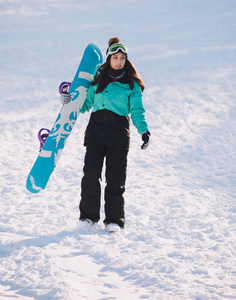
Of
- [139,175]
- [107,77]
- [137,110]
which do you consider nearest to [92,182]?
[137,110]

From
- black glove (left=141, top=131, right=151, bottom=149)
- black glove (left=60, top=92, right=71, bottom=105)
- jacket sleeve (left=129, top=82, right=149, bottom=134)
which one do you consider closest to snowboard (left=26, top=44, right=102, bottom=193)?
black glove (left=60, top=92, right=71, bottom=105)

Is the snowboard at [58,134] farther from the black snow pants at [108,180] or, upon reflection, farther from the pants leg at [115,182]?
the pants leg at [115,182]

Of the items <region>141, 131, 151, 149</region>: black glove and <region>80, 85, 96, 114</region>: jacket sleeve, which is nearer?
<region>141, 131, 151, 149</region>: black glove

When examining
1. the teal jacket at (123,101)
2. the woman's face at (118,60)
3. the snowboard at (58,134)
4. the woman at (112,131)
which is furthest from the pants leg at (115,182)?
the woman's face at (118,60)

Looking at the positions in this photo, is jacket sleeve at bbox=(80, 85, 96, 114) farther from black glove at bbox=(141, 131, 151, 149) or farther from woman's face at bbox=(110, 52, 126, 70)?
black glove at bbox=(141, 131, 151, 149)

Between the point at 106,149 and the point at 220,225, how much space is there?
4.83 ft

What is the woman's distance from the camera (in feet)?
12.1

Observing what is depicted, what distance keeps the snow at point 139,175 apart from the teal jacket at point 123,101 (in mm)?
1093

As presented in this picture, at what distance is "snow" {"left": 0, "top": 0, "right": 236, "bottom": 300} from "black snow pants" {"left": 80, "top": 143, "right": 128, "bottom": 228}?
172 millimetres

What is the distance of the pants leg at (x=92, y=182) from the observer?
371cm

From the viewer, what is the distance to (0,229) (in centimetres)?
371

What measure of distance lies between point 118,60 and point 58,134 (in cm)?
96

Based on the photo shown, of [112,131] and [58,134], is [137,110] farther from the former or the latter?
[58,134]

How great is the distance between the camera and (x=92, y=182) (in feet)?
12.2
